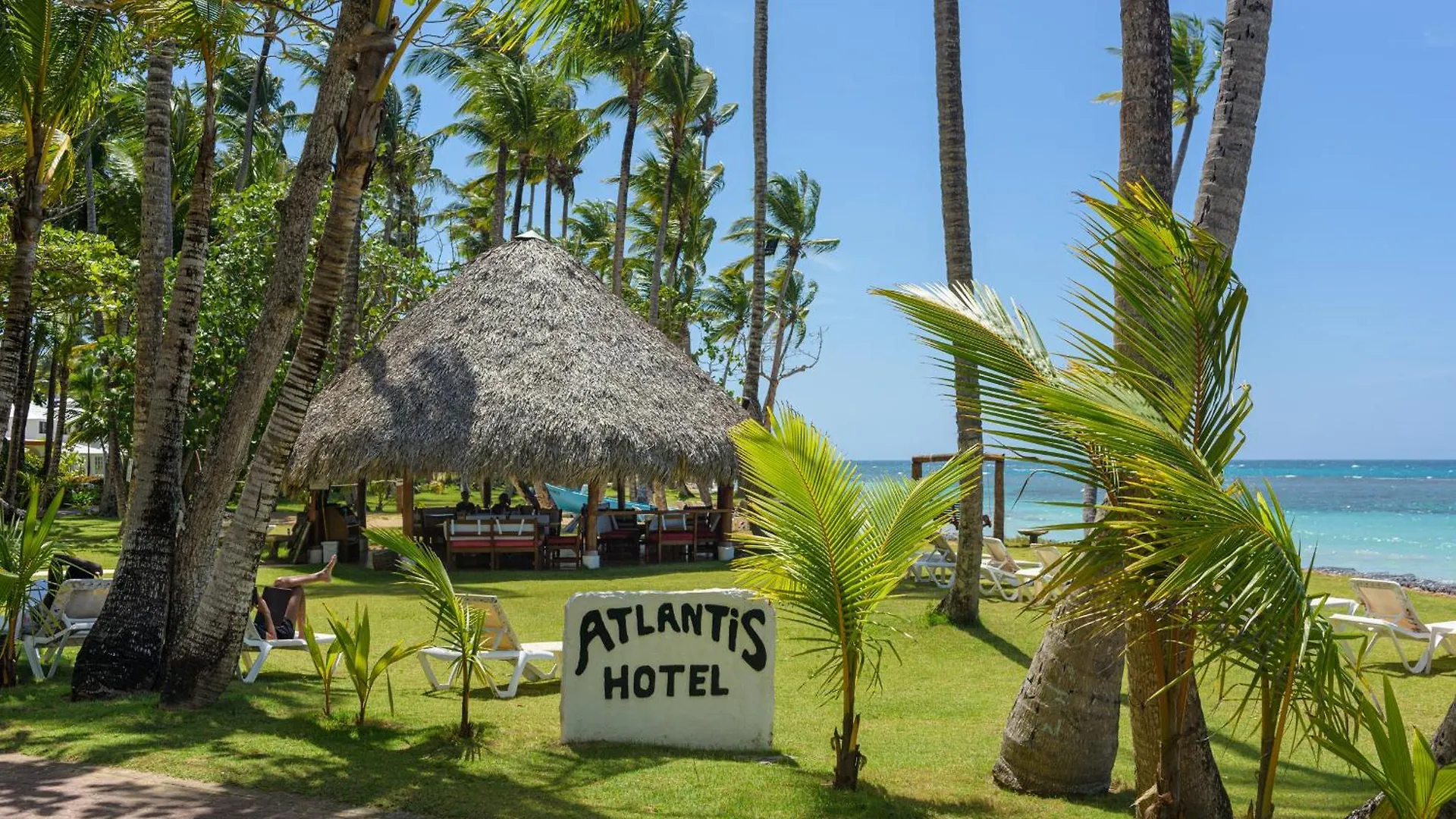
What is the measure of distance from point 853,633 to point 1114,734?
55.8 inches

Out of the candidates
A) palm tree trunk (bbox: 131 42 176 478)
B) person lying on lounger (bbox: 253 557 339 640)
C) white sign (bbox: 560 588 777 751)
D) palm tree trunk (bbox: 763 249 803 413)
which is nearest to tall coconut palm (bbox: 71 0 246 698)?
palm tree trunk (bbox: 131 42 176 478)

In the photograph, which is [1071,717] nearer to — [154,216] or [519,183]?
[154,216]

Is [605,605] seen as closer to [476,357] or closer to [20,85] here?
[20,85]

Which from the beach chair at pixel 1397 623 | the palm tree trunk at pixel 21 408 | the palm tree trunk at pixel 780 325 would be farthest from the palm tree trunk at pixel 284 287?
the palm tree trunk at pixel 780 325

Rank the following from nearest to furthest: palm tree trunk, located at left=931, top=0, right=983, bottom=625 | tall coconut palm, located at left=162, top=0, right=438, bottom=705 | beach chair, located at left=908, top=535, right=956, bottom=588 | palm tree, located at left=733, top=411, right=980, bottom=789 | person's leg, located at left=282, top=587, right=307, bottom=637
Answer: palm tree, located at left=733, top=411, right=980, bottom=789, tall coconut palm, located at left=162, top=0, right=438, bottom=705, person's leg, located at left=282, top=587, right=307, bottom=637, palm tree trunk, located at left=931, top=0, right=983, bottom=625, beach chair, located at left=908, top=535, right=956, bottom=588

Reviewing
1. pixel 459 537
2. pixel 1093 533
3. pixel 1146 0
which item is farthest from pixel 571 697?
pixel 459 537

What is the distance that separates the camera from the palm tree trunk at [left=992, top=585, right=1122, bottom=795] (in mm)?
5582

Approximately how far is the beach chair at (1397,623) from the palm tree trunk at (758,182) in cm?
1127

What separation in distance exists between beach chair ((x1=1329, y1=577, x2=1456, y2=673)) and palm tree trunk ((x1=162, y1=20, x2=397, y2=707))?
7.87 m

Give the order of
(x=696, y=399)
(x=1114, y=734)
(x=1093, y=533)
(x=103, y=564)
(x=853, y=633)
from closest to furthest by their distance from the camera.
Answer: (x=1093, y=533), (x=853, y=633), (x=1114, y=734), (x=103, y=564), (x=696, y=399)

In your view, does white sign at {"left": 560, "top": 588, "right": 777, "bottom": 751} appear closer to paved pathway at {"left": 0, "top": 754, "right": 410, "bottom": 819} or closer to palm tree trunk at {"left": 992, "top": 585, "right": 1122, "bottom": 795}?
palm tree trunk at {"left": 992, "top": 585, "right": 1122, "bottom": 795}

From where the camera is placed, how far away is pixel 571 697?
627 centimetres

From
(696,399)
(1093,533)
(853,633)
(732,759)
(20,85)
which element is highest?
(20,85)

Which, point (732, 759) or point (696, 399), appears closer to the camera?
point (732, 759)
